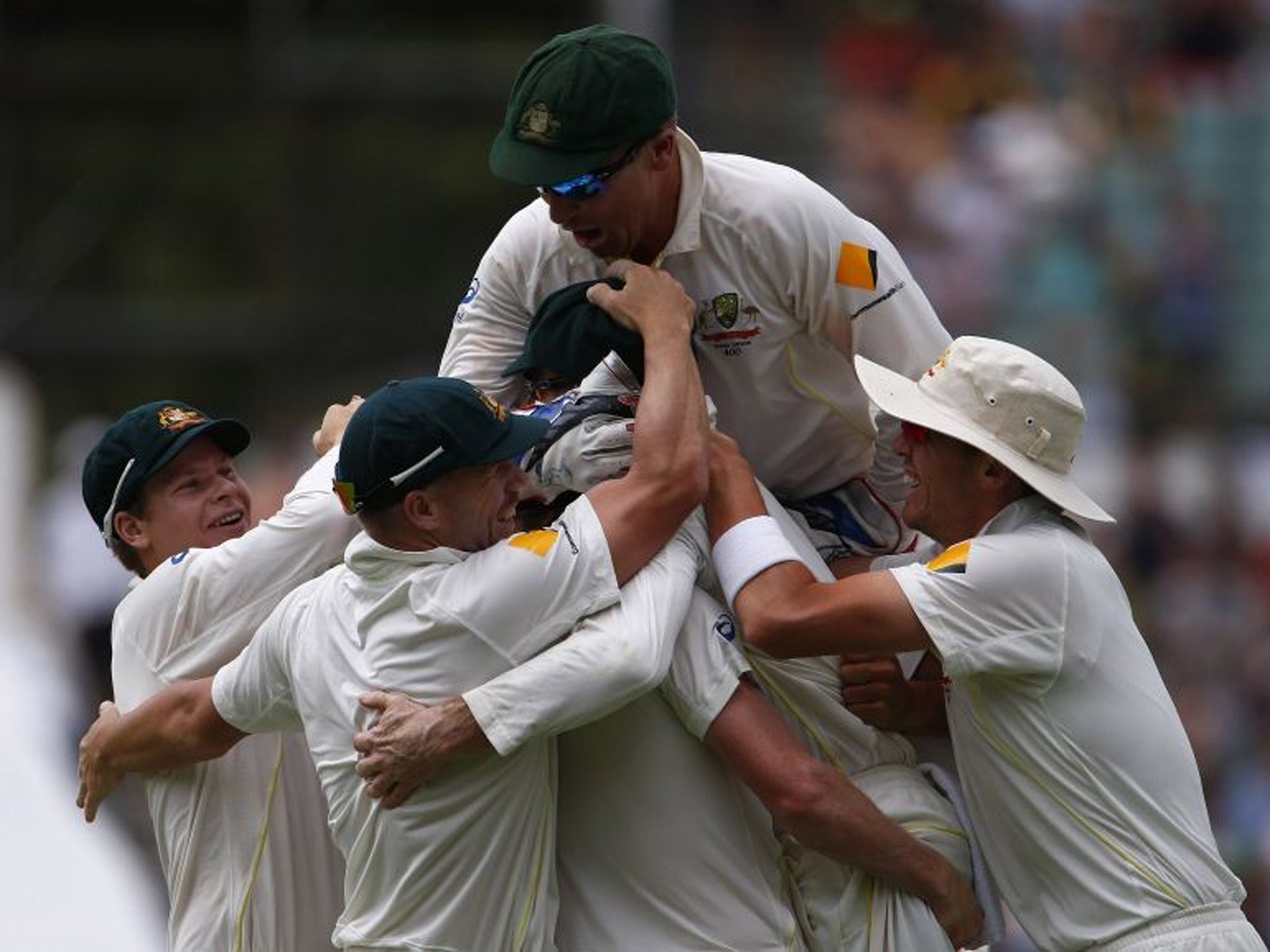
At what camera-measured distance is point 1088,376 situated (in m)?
12.1

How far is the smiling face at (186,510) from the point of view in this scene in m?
5.52

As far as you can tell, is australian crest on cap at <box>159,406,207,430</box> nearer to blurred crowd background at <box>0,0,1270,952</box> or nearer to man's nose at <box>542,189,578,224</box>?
man's nose at <box>542,189,578,224</box>

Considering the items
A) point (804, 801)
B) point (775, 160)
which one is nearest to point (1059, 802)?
point (804, 801)

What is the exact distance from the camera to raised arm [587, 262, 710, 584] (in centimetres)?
475

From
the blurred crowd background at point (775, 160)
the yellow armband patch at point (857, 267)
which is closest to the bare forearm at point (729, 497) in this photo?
the yellow armband patch at point (857, 267)

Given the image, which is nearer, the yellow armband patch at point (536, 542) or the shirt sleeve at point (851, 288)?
the yellow armband patch at point (536, 542)

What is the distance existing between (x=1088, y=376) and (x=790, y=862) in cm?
739

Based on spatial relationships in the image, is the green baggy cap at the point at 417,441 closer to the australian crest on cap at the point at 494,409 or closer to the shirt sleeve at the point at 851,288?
the australian crest on cap at the point at 494,409

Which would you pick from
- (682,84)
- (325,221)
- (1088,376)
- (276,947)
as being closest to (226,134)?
(325,221)

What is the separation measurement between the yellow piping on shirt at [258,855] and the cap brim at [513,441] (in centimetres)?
114

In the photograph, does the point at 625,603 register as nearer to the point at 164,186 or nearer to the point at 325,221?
the point at 325,221

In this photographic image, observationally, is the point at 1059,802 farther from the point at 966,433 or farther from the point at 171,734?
the point at 171,734

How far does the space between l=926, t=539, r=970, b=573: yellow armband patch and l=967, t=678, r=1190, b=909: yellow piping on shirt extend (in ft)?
0.76

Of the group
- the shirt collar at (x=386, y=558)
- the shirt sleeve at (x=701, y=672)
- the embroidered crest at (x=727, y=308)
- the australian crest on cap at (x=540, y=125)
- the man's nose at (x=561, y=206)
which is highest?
the australian crest on cap at (x=540, y=125)
